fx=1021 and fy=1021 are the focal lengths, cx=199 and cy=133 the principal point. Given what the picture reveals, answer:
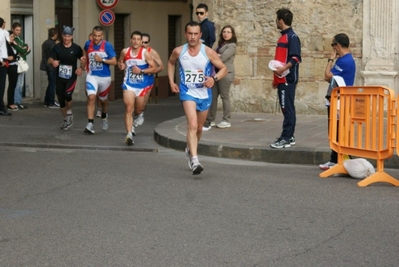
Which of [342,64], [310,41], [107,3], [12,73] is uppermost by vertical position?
[107,3]

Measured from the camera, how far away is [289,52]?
42.3ft

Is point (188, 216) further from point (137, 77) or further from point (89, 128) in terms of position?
point (89, 128)

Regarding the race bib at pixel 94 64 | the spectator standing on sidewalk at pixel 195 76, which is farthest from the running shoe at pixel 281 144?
the race bib at pixel 94 64

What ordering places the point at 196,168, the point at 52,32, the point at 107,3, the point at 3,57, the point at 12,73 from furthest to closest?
the point at 107,3 < the point at 52,32 < the point at 12,73 < the point at 3,57 < the point at 196,168

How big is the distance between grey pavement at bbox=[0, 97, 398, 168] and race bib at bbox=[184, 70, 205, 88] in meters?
1.77

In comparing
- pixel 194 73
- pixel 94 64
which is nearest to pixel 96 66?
pixel 94 64

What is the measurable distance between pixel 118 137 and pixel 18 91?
6.25 meters

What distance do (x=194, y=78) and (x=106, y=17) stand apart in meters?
13.3

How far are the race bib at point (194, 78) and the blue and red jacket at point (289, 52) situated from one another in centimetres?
171

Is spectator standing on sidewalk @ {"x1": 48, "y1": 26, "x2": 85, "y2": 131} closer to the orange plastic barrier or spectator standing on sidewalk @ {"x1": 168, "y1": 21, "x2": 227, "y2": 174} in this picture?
spectator standing on sidewalk @ {"x1": 168, "y1": 21, "x2": 227, "y2": 174}

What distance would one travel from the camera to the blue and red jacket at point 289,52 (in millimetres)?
12859

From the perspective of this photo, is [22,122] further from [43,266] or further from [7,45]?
[43,266]

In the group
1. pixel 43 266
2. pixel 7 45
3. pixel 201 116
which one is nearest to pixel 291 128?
pixel 201 116

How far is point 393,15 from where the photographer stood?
55.6 feet
